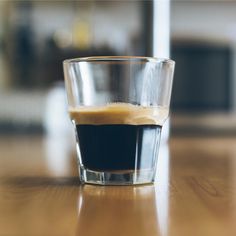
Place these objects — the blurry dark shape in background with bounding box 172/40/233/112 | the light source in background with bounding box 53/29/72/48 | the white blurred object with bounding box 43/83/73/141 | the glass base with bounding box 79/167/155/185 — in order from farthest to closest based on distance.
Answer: the blurry dark shape in background with bounding box 172/40/233/112 → the light source in background with bounding box 53/29/72/48 → the white blurred object with bounding box 43/83/73/141 → the glass base with bounding box 79/167/155/185

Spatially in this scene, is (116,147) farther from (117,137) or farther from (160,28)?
(160,28)

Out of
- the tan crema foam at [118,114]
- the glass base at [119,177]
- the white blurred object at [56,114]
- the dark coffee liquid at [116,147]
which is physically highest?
the tan crema foam at [118,114]

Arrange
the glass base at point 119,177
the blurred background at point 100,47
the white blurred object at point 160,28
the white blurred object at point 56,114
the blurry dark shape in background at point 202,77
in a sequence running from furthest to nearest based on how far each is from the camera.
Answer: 1. the blurry dark shape in background at point 202,77
2. the blurred background at point 100,47
3. the white blurred object at point 56,114
4. the white blurred object at point 160,28
5. the glass base at point 119,177

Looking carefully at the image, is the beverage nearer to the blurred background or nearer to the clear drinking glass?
the clear drinking glass

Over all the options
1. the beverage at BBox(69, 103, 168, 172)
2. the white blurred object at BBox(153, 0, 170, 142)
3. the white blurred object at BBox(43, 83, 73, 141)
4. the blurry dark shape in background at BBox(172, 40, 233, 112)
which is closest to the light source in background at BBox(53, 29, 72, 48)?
the white blurred object at BBox(43, 83, 73, 141)

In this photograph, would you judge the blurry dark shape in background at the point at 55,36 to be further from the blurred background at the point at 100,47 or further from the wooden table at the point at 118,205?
the wooden table at the point at 118,205

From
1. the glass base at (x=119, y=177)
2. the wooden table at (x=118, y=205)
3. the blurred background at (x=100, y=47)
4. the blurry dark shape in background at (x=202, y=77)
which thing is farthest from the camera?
the blurry dark shape in background at (x=202, y=77)

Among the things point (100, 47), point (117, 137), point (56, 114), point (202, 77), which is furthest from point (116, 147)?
point (202, 77)

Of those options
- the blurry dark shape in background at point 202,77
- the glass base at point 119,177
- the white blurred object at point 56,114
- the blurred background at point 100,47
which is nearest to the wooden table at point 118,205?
the glass base at point 119,177
